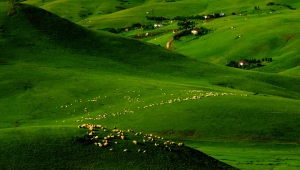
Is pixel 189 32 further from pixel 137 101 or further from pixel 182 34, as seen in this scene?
pixel 137 101

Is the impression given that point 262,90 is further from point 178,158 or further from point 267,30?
point 267,30

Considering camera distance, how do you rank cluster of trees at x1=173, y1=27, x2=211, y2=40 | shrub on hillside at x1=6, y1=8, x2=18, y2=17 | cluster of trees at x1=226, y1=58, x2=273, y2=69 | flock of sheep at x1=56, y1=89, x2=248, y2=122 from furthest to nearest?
cluster of trees at x1=173, y1=27, x2=211, y2=40, cluster of trees at x1=226, y1=58, x2=273, y2=69, shrub on hillside at x1=6, y1=8, x2=18, y2=17, flock of sheep at x1=56, y1=89, x2=248, y2=122

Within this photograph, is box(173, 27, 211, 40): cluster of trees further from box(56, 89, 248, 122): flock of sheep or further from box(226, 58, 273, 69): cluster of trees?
box(56, 89, 248, 122): flock of sheep

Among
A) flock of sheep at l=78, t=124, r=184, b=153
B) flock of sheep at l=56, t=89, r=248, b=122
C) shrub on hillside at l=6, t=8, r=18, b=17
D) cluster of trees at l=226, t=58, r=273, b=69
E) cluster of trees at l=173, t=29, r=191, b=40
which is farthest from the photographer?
cluster of trees at l=173, t=29, r=191, b=40

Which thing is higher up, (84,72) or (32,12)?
(32,12)

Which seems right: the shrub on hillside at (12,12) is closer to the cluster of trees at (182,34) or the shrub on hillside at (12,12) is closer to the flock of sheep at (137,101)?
the flock of sheep at (137,101)

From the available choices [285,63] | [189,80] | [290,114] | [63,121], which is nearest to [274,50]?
[285,63]

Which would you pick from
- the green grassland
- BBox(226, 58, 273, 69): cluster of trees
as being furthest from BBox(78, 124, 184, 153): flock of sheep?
BBox(226, 58, 273, 69): cluster of trees

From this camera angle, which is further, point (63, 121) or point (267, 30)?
point (267, 30)
